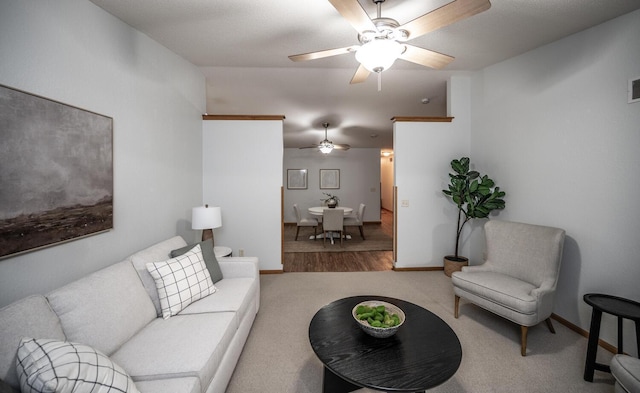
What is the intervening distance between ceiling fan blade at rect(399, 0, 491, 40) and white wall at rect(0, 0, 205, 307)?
223cm

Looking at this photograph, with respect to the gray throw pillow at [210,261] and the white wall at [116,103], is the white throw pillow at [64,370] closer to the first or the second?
the white wall at [116,103]

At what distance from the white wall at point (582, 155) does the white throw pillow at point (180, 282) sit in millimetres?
3290

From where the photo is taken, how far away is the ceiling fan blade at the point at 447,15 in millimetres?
1393

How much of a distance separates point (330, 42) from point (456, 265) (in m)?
3.28

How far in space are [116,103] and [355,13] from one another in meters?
2.00

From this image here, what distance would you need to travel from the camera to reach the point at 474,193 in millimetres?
3277

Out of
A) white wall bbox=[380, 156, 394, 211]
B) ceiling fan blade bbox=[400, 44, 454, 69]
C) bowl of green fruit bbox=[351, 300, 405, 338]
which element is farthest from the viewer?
white wall bbox=[380, 156, 394, 211]

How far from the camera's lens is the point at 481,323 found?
245 centimetres

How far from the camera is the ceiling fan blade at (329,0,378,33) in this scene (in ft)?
4.67

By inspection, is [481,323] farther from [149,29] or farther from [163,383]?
[149,29]

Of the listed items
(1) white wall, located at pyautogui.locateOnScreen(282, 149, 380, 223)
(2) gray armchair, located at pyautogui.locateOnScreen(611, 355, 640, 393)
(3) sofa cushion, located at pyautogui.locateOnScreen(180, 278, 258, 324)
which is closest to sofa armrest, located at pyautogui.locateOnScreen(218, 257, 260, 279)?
(3) sofa cushion, located at pyautogui.locateOnScreen(180, 278, 258, 324)

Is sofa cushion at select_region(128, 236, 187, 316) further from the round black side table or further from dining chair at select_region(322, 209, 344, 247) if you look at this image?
dining chair at select_region(322, 209, 344, 247)

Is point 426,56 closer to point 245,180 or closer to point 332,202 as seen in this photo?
point 245,180

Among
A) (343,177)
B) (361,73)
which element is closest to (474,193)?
(361,73)
